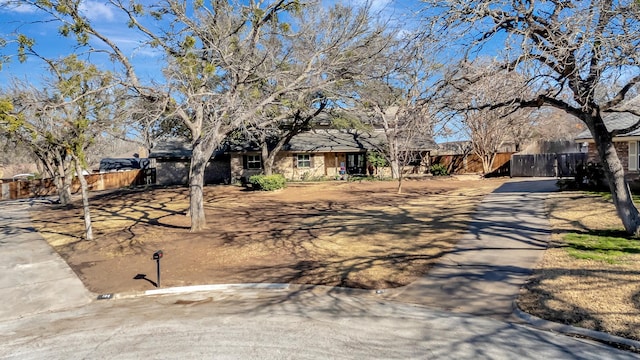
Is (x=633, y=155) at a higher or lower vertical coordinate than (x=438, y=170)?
higher

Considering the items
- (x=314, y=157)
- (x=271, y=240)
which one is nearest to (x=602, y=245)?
(x=271, y=240)

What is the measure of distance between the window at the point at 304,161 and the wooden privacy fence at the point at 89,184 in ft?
50.0

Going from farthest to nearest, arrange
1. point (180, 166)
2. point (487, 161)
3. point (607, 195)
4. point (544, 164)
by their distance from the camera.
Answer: point (180, 166)
point (487, 161)
point (544, 164)
point (607, 195)

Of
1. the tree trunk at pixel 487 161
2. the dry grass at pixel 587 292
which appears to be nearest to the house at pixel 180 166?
the tree trunk at pixel 487 161

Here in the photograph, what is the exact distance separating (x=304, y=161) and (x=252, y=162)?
4190 millimetres

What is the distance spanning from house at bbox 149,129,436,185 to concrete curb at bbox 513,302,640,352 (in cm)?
2486

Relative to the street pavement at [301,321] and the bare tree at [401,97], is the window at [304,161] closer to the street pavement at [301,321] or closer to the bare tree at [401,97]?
the bare tree at [401,97]

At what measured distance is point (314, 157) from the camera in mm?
31469

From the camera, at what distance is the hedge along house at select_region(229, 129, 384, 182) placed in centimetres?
3055

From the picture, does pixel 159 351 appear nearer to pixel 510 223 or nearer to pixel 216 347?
pixel 216 347

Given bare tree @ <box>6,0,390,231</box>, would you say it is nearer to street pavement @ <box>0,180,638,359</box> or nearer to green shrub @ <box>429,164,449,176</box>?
street pavement @ <box>0,180,638,359</box>

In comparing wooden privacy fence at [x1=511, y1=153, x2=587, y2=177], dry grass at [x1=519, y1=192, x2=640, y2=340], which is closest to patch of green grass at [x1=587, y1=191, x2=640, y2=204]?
dry grass at [x1=519, y1=192, x2=640, y2=340]

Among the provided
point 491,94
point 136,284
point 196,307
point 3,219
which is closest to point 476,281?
point 491,94

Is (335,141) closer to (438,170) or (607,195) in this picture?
(438,170)
